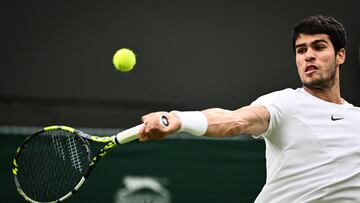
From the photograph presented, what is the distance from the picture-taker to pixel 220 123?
290 centimetres

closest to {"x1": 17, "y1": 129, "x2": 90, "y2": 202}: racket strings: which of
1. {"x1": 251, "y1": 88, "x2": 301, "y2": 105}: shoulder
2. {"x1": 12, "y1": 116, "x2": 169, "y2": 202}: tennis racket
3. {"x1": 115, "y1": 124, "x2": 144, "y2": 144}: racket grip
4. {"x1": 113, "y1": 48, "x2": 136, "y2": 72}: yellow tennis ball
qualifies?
{"x1": 12, "y1": 116, "x2": 169, "y2": 202}: tennis racket

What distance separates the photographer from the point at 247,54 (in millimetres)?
7270

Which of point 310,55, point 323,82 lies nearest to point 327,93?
point 323,82

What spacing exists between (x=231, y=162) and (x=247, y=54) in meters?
1.55

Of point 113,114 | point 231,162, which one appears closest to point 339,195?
point 231,162

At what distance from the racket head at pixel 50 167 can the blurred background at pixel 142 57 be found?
1.55 metres

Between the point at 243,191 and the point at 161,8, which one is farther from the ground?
the point at 161,8

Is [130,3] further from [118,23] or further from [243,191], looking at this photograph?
[243,191]

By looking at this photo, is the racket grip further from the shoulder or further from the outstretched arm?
the shoulder

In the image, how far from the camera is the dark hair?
3.53 m

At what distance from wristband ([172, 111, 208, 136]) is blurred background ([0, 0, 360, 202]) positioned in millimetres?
4140

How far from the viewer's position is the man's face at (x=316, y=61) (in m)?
3.48

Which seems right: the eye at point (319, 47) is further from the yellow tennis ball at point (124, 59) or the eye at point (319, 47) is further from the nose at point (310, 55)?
the yellow tennis ball at point (124, 59)

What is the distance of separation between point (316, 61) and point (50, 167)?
7.35 ft
